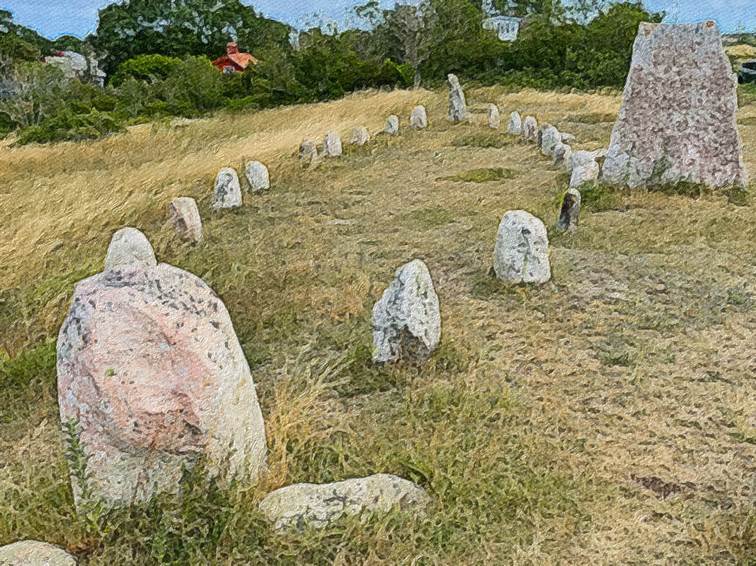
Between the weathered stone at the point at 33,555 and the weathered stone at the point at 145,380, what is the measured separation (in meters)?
0.24

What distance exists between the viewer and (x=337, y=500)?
333 centimetres

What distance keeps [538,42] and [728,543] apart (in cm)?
2756

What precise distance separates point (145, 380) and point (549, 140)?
11.0 meters

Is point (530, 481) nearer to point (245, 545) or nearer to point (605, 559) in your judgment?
point (605, 559)

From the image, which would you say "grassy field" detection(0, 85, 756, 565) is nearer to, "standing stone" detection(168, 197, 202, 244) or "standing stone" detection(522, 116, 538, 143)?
"standing stone" detection(168, 197, 202, 244)

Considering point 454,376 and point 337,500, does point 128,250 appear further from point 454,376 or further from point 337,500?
point 337,500

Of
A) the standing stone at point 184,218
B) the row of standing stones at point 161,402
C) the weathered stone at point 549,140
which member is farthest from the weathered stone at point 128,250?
the weathered stone at point 549,140

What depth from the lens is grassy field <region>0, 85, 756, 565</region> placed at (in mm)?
3244

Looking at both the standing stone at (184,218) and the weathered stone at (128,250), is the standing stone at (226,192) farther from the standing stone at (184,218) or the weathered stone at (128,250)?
the weathered stone at (128,250)

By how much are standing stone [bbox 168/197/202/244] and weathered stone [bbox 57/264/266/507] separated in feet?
16.4

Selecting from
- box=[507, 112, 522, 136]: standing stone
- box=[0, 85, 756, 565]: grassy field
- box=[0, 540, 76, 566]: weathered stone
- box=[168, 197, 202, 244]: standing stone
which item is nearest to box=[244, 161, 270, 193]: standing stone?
box=[0, 85, 756, 565]: grassy field

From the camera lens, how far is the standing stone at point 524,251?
20.6 feet

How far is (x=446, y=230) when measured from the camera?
27.9 feet

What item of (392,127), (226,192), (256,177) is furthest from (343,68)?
(226,192)
